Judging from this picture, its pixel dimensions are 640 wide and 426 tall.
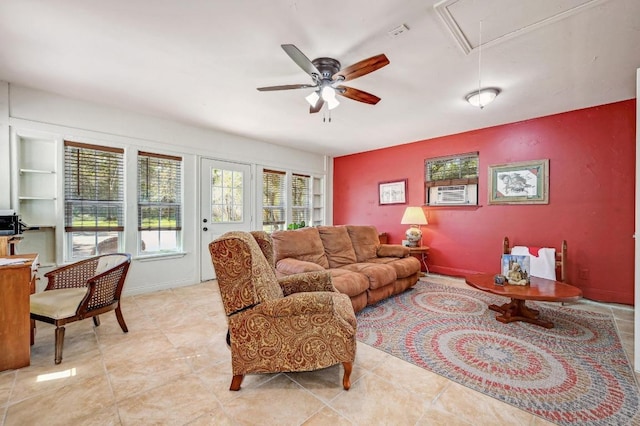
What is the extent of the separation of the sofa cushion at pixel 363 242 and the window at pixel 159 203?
2.58 m

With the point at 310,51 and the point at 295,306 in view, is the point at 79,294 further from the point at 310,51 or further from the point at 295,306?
the point at 310,51

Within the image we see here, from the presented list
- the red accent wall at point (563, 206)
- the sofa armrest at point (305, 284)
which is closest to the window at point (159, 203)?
the sofa armrest at point (305, 284)

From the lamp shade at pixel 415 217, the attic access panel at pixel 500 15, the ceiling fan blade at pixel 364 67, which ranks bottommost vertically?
the lamp shade at pixel 415 217

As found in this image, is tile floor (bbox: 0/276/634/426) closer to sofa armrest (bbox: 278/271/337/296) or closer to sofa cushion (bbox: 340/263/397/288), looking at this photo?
sofa armrest (bbox: 278/271/337/296)

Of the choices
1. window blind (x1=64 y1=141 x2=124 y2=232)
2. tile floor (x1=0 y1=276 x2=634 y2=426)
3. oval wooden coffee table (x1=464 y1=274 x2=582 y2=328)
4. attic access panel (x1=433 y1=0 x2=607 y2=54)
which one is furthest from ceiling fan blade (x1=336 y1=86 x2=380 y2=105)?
window blind (x1=64 y1=141 x2=124 y2=232)

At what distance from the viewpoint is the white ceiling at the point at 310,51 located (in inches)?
68.8

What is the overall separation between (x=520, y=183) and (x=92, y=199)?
564cm

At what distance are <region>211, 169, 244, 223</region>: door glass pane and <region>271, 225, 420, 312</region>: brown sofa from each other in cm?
170

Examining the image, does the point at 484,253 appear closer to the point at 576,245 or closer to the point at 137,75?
the point at 576,245

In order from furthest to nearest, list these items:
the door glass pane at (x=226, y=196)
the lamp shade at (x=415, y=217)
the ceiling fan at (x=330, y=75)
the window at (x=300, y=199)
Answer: the window at (x=300, y=199) → the lamp shade at (x=415, y=217) → the door glass pane at (x=226, y=196) → the ceiling fan at (x=330, y=75)

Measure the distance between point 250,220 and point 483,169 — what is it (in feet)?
12.7

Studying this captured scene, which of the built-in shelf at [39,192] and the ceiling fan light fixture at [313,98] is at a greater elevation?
the ceiling fan light fixture at [313,98]

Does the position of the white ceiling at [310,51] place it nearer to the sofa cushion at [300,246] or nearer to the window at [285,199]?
the sofa cushion at [300,246]

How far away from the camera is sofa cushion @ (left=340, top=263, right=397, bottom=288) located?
291 centimetres
